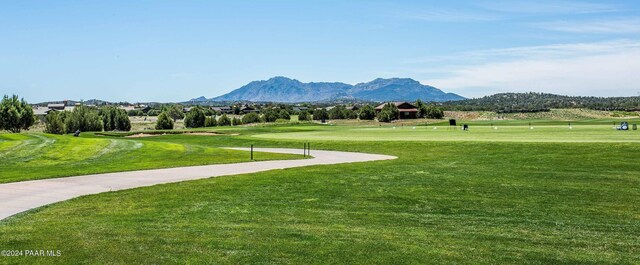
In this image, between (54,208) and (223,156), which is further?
(223,156)

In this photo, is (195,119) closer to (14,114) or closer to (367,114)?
(14,114)

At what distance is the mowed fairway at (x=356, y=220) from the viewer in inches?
475

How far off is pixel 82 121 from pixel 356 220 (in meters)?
109

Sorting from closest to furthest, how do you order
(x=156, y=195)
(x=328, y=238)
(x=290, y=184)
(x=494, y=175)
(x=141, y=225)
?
(x=328, y=238), (x=141, y=225), (x=156, y=195), (x=290, y=184), (x=494, y=175)

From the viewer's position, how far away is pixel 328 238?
13375 mm

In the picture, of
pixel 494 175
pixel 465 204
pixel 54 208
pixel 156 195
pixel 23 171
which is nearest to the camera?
pixel 54 208

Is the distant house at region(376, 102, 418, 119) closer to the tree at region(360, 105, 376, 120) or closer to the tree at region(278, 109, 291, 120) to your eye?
the tree at region(360, 105, 376, 120)

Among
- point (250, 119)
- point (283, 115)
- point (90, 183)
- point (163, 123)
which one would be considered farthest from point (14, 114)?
point (90, 183)

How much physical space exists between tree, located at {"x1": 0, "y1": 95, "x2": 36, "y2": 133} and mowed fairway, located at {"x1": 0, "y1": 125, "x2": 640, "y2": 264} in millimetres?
88874

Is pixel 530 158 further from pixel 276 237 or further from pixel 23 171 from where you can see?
pixel 23 171

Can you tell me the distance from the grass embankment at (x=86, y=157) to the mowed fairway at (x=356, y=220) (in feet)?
27.9

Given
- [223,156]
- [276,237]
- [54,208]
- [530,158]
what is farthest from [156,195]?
[530,158]

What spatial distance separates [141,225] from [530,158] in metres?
26.8

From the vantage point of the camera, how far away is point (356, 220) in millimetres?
15898
